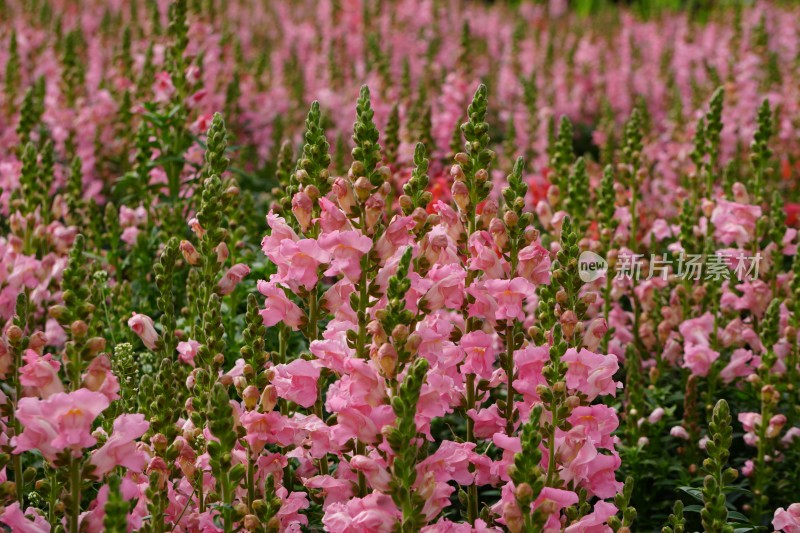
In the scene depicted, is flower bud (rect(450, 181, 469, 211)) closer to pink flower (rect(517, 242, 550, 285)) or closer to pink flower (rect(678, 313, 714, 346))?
pink flower (rect(517, 242, 550, 285))

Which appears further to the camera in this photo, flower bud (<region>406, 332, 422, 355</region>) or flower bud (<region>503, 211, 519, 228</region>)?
flower bud (<region>503, 211, 519, 228</region>)

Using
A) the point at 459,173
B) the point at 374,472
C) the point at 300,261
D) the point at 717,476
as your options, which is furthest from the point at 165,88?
the point at 717,476

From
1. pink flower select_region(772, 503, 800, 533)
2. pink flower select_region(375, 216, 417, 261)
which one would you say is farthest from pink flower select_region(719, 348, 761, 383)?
pink flower select_region(375, 216, 417, 261)

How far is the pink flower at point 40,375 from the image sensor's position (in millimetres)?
Result: 2578

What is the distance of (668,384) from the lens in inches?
191

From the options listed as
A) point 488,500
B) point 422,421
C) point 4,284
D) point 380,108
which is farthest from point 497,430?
point 380,108

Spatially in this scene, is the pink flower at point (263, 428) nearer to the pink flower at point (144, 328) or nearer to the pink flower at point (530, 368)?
the pink flower at point (144, 328)

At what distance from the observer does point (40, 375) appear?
2582mm

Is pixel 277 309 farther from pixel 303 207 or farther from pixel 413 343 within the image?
pixel 413 343

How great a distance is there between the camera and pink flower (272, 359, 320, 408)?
2844 millimetres

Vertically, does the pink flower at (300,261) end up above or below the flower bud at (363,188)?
below

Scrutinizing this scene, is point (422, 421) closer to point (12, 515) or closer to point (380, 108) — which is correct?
point (12, 515)

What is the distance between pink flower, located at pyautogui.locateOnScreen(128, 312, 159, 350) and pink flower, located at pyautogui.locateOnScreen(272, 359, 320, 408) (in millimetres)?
594

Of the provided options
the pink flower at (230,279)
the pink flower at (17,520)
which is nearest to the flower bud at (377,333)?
the pink flower at (230,279)
